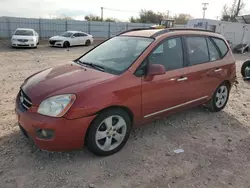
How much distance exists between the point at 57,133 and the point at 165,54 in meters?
2.00

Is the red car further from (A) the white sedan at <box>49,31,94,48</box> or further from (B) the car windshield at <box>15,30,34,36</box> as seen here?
(A) the white sedan at <box>49,31,94,48</box>

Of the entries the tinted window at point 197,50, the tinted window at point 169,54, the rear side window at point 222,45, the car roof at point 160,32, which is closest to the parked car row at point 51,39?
the car roof at point 160,32

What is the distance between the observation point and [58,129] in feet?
8.89

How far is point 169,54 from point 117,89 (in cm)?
120

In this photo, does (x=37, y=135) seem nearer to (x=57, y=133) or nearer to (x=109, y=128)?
(x=57, y=133)

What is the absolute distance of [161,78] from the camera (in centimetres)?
349

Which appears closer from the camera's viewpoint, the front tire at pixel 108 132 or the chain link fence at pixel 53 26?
the front tire at pixel 108 132

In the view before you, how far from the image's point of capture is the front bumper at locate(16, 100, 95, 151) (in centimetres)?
270

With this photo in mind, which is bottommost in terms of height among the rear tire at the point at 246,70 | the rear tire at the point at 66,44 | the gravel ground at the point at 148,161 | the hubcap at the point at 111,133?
the gravel ground at the point at 148,161

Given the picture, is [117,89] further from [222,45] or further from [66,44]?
[66,44]

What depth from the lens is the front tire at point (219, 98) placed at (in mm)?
4750

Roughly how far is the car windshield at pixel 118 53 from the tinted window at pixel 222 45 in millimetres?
1823

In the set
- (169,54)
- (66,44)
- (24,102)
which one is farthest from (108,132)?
(66,44)

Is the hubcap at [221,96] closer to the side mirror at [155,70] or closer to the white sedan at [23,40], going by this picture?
the side mirror at [155,70]
